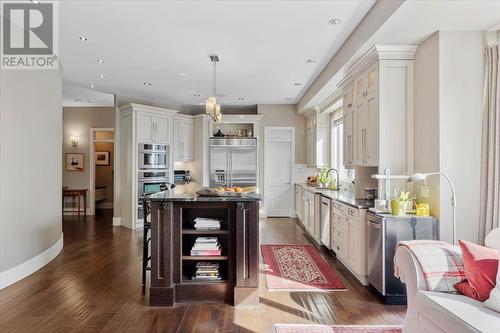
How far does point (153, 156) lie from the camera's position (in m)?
6.80

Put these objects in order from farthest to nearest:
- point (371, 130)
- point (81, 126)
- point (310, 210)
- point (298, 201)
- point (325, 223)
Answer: point (81, 126)
point (298, 201)
point (310, 210)
point (325, 223)
point (371, 130)

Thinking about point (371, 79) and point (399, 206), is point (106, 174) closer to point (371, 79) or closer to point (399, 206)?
point (371, 79)

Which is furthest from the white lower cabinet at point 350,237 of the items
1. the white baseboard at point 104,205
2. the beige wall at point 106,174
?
the beige wall at point 106,174

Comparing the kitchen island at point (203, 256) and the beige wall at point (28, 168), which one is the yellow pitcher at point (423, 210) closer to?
the kitchen island at point (203, 256)

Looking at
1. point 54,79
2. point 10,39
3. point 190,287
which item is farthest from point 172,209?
point 54,79

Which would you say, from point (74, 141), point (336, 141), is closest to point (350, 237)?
point (336, 141)

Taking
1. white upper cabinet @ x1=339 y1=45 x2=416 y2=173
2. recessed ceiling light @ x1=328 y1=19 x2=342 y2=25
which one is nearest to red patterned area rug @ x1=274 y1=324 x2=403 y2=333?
white upper cabinet @ x1=339 y1=45 x2=416 y2=173

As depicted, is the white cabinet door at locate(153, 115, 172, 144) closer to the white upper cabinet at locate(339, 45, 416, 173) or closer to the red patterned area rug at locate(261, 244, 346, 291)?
the red patterned area rug at locate(261, 244, 346, 291)

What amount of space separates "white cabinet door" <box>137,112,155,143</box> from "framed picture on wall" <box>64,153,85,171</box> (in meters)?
3.07

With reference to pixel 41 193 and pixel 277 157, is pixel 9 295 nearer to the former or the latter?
pixel 41 193

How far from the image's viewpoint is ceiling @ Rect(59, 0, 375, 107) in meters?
3.07

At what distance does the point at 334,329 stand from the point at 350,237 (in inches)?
54.6

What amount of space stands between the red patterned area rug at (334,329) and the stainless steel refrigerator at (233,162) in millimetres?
5244

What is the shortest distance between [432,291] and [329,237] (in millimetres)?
2647
